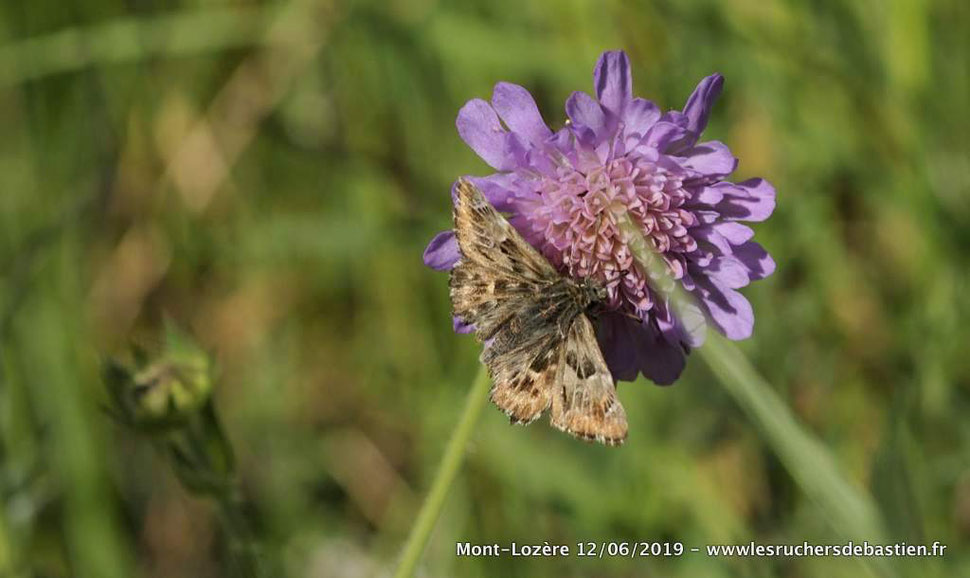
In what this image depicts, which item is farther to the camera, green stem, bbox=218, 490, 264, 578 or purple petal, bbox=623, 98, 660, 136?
green stem, bbox=218, 490, 264, 578

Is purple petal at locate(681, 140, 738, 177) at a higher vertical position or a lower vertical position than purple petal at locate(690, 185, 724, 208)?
higher

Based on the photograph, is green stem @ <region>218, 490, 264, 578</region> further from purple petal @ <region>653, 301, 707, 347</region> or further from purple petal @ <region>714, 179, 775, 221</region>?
purple petal @ <region>714, 179, 775, 221</region>

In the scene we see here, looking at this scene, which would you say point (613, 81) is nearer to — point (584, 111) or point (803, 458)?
point (584, 111)

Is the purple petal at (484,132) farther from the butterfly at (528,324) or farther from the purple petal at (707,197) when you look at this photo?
the purple petal at (707,197)

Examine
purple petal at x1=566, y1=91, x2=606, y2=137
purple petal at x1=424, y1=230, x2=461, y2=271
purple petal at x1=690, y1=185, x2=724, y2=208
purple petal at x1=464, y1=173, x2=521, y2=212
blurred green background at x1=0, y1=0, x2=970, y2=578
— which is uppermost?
purple petal at x1=566, y1=91, x2=606, y2=137

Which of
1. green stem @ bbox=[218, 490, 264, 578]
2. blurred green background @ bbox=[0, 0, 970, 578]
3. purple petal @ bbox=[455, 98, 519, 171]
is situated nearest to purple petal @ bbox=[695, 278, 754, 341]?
purple petal @ bbox=[455, 98, 519, 171]

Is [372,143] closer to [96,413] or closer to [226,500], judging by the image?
[96,413]

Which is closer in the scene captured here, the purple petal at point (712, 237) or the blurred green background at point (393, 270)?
the purple petal at point (712, 237)

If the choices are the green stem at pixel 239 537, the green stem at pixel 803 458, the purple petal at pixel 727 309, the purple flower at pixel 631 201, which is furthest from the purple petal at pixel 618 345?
the green stem at pixel 239 537
